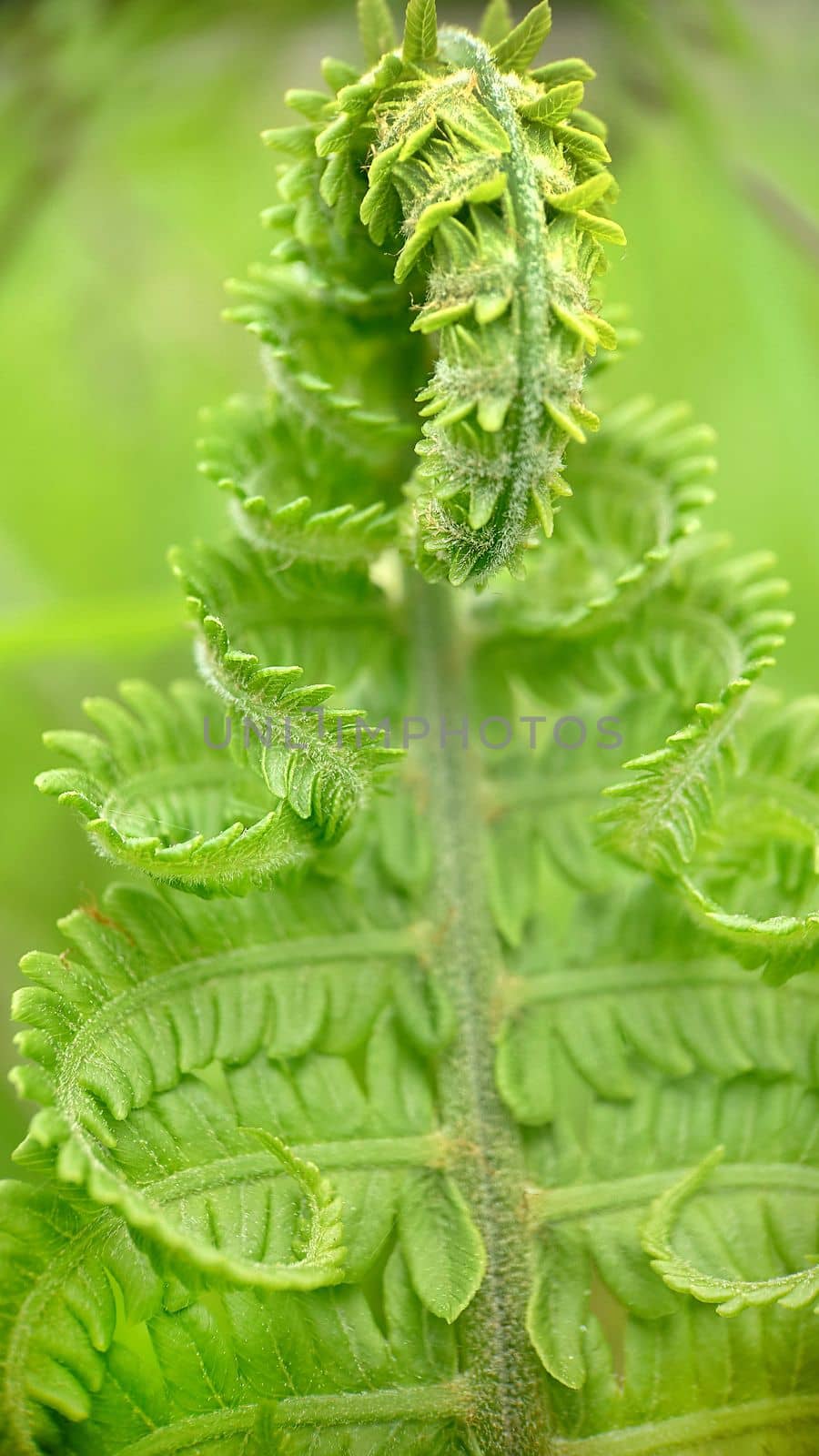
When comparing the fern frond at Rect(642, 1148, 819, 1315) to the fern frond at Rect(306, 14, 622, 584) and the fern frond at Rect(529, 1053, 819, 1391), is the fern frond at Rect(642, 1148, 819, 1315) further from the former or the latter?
the fern frond at Rect(306, 14, 622, 584)

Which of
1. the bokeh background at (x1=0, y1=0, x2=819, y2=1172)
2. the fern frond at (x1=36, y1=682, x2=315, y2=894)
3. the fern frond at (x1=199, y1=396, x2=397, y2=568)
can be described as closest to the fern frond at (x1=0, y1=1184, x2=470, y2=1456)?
the fern frond at (x1=36, y1=682, x2=315, y2=894)

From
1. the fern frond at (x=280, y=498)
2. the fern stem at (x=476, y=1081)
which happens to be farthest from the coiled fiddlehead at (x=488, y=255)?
the fern stem at (x=476, y=1081)

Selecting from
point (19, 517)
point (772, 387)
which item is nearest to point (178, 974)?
point (19, 517)

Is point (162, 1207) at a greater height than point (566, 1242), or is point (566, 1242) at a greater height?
point (162, 1207)

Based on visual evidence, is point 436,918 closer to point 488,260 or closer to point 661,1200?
point 661,1200

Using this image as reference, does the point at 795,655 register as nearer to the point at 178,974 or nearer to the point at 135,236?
the point at 178,974

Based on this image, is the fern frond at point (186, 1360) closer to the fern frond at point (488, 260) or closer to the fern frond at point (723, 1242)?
the fern frond at point (723, 1242)

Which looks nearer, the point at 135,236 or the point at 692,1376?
the point at 692,1376
